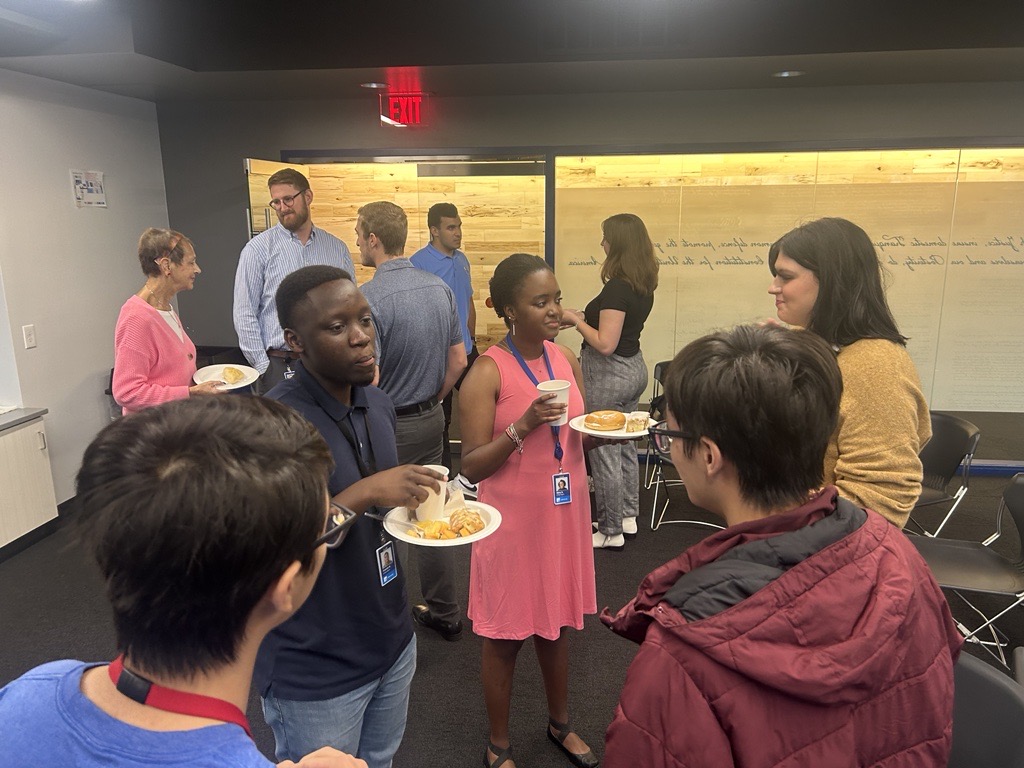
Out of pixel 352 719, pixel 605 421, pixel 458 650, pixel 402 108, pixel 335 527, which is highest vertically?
pixel 402 108

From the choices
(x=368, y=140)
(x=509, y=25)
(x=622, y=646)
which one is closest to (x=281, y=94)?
(x=368, y=140)

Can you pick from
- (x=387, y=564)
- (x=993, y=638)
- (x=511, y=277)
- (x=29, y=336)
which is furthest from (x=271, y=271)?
Result: (x=993, y=638)

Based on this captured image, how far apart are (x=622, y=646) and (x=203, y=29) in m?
4.03

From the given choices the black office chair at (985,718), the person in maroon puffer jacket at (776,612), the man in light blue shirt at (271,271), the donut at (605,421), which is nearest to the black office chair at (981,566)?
the black office chair at (985,718)

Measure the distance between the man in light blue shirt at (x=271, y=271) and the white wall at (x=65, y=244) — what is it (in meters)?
1.35

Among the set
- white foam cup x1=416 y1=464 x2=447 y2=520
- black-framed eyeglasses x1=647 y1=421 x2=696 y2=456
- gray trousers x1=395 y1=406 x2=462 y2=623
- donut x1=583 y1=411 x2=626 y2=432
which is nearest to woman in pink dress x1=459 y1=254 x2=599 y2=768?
white foam cup x1=416 y1=464 x2=447 y2=520

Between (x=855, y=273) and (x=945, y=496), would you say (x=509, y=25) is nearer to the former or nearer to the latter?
(x=855, y=273)

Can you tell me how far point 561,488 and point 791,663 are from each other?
4.37 feet

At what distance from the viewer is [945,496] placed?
3.47m

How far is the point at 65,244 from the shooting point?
183 inches

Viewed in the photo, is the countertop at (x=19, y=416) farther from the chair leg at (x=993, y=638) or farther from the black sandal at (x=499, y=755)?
the chair leg at (x=993, y=638)

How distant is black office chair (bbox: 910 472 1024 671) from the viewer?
268cm

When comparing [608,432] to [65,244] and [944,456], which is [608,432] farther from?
[65,244]

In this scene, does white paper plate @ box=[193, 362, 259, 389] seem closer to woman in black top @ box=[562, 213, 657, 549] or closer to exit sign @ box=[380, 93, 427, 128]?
woman in black top @ box=[562, 213, 657, 549]
